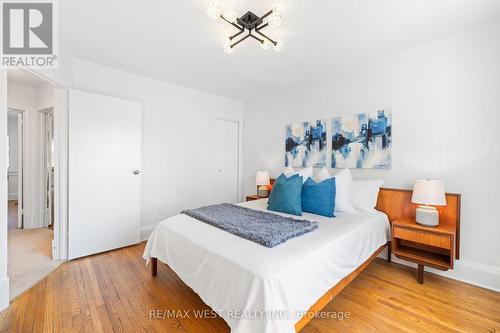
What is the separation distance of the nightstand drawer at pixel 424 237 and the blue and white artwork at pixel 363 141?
797 mm

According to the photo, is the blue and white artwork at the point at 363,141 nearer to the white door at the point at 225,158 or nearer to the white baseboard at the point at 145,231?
the white door at the point at 225,158

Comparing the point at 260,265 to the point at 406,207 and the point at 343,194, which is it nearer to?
the point at 343,194

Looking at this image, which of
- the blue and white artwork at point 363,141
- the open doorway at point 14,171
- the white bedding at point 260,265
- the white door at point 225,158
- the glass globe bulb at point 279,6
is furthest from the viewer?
the white door at point 225,158

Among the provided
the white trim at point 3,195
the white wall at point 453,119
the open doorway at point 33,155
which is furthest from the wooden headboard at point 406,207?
the open doorway at point 33,155

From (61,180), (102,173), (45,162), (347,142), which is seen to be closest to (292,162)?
(347,142)

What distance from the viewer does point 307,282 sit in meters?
1.38

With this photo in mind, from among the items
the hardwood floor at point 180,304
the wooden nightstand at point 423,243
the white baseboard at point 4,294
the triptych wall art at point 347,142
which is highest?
the triptych wall art at point 347,142

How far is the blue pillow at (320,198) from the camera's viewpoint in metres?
2.37

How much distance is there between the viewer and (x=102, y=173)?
282cm

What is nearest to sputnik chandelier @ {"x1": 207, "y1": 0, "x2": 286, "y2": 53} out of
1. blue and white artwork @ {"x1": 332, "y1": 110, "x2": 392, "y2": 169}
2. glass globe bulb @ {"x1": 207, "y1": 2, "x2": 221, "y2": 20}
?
glass globe bulb @ {"x1": 207, "y1": 2, "x2": 221, "y2": 20}

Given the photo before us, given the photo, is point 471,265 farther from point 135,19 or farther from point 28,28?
point 28,28

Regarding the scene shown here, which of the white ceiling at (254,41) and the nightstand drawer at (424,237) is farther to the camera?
the nightstand drawer at (424,237)

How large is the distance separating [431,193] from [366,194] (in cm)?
64

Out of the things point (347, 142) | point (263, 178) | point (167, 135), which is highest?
point (167, 135)
